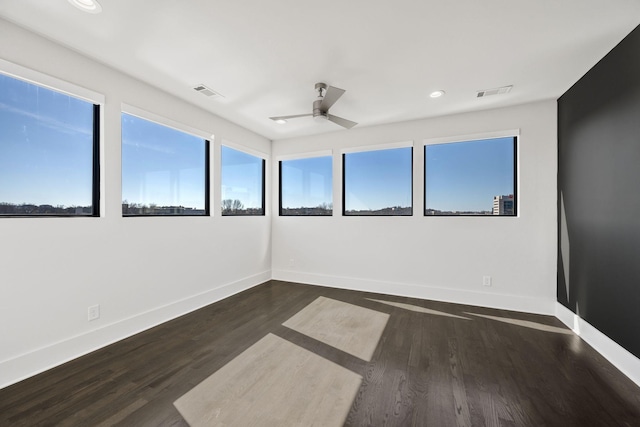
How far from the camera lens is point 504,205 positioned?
12.1 ft

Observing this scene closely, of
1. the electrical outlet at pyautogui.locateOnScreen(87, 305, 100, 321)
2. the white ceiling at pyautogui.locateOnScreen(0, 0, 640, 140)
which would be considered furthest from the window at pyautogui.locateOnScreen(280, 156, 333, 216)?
the electrical outlet at pyautogui.locateOnScreen(87, 305, 100, 321)

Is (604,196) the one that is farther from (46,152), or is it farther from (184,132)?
(46,152)

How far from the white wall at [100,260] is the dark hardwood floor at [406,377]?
219 mm

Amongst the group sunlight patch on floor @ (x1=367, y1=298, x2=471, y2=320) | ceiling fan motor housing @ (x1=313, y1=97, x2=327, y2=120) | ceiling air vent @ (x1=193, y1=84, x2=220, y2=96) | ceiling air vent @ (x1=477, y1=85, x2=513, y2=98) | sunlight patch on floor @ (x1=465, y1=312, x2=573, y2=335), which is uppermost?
ceiling air vent @ (x1=477, y1=85, x2=513, y2=98)

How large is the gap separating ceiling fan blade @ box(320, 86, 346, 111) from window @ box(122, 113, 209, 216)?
6.39ft

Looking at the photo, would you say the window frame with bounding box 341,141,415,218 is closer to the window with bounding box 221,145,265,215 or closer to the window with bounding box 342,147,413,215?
the window with bounding box 342,147,413,215

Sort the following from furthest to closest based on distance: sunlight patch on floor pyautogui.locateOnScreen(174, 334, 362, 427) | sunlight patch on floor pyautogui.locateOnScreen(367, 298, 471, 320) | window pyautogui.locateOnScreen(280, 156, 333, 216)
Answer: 1. window pyautogui.locateOnScreen(280, 156, 333, 216)
2. sunlight patch on floor pyautogui.locateOnScreen(367, 298, 471, 320)
3. sunlight patch on floor pyautogui.locateOnScreen(174, 334, 362, 427)

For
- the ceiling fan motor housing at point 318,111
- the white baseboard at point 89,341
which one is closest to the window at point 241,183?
the white baseboard at point 89,341

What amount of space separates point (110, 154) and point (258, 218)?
243 cm

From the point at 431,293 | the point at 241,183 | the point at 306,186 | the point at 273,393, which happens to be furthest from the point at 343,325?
the point at 241,183

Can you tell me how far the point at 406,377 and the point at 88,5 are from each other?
138 inches

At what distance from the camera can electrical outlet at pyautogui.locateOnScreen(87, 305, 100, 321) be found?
97.1 inches

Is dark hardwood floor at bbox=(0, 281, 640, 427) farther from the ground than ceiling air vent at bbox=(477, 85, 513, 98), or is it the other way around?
ceiling air vent at bbox=(477, 85, 513, 98)

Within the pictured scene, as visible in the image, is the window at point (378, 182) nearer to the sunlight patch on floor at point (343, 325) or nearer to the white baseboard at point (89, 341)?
the sunlight patch on floor at point (343, 325)
